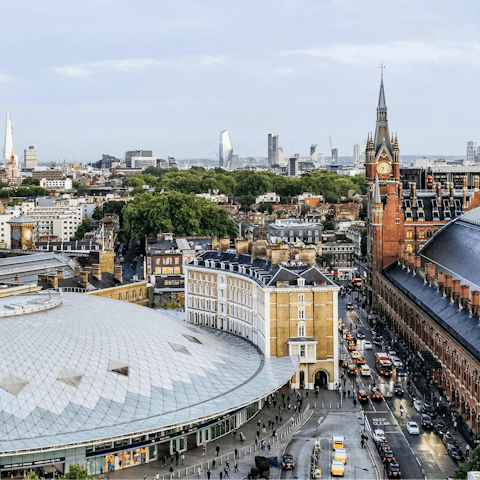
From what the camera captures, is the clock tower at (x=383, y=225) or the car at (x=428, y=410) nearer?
the car at (x=428, y=410)

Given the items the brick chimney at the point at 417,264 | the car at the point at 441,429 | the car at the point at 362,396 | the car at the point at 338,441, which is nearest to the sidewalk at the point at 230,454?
the car at the point at 338,441

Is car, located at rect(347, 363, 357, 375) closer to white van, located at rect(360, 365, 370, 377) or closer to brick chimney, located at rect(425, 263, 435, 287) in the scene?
white van, located at rect(360, 365, 370, 377)

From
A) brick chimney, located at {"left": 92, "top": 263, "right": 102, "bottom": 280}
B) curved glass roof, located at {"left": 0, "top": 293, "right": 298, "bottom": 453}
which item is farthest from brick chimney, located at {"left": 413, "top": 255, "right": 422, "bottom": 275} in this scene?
brick chimney, located at {"left": 92, "top": 263, "right": 102, "bottom": 280}

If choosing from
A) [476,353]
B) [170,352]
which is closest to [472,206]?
[476,353]

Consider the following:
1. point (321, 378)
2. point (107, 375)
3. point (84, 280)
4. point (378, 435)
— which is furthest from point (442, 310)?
point (84, 280)

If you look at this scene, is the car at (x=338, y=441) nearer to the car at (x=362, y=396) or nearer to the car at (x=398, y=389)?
the car at (x=362, y=396)

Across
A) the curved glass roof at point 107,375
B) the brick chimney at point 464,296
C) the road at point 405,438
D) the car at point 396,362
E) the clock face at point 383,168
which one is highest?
the clock face at point 383,168

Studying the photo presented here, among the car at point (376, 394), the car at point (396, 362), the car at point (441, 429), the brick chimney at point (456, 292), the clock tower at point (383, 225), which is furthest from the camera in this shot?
the clock tower at point (383, 225)
